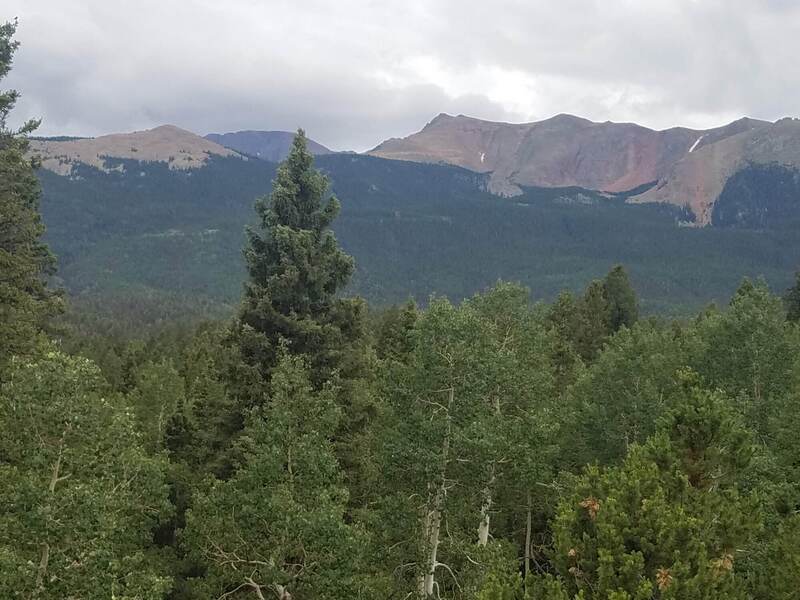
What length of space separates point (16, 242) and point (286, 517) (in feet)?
68.6

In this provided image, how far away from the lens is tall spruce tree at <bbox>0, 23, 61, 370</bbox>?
22.0 meters

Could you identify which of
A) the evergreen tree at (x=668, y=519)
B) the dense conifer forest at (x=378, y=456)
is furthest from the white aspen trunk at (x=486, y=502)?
the evergreen tree at (x=668, y=519)

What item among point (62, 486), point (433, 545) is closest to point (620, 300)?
point (433, 545)

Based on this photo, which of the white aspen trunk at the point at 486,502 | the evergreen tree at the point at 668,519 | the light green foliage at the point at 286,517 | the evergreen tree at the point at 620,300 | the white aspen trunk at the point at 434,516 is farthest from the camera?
the evergreen tree at the point at 620,300

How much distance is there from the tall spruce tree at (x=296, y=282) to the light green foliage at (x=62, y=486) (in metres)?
8.00

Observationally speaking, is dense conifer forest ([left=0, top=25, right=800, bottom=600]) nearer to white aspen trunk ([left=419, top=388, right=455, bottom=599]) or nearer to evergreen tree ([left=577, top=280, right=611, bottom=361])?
white aspen trunk ([left=419, top=388, right=455, bottom=599])

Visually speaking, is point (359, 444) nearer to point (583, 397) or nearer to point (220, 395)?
point (220, 395)

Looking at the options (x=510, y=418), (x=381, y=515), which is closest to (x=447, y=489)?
(x=381, y=515)

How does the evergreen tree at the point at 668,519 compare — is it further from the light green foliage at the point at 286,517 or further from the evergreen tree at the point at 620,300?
the evergreen tree at the point at 620,300

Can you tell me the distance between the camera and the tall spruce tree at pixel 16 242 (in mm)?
21953

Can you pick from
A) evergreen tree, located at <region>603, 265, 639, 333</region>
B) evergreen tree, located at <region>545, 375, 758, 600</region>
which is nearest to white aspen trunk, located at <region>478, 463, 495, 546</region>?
evergreen tree, located at <region>545, 375, 758, 600</region>

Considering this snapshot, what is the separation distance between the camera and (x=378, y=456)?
19531 mm

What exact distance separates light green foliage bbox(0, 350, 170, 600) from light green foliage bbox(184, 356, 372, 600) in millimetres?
2027

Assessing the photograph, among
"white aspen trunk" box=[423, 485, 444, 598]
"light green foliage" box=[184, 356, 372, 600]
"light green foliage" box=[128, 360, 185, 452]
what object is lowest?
"light green foliage" box=[128, 360, 185, 452]
